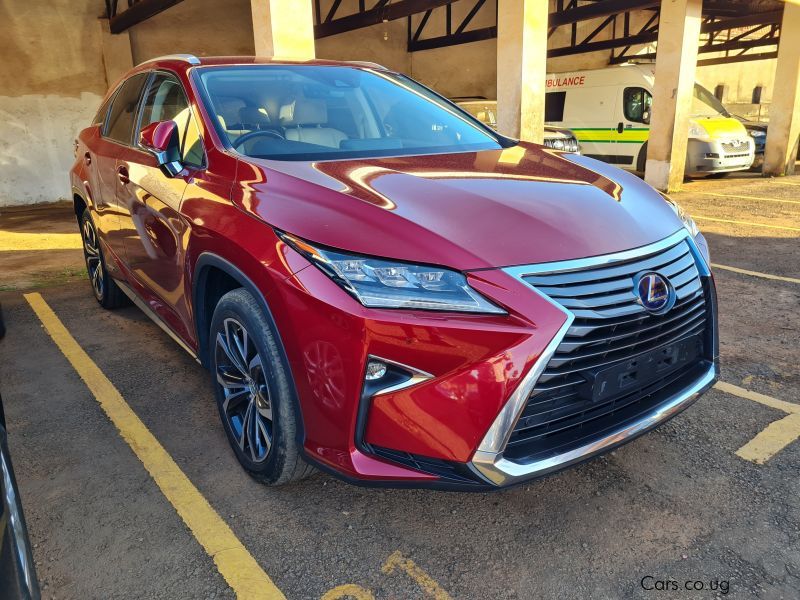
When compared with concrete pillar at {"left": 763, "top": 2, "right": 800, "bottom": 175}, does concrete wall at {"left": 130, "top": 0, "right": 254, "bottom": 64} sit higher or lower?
higher

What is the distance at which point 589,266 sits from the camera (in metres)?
1.96

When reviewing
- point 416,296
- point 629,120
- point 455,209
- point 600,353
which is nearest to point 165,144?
point 455,209

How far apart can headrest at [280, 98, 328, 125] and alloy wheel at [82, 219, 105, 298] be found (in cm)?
230

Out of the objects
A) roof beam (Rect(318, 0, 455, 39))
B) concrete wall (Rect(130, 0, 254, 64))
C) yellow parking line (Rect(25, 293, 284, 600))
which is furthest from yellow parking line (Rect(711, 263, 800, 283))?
concrete wall (Rect(130, 0, 254, 64))

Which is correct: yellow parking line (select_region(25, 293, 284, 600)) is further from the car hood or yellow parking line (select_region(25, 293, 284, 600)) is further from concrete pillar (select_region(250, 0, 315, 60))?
concrete pillar (select_region(250, 0, 315, 60))

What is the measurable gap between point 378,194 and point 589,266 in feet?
2.47

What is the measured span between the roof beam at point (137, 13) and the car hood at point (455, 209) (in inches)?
384

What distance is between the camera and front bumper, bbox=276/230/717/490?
1.80 metres

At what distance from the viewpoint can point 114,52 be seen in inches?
477

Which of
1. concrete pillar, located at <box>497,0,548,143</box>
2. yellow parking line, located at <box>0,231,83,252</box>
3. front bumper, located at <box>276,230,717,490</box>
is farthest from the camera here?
concrete pillar, located at <box>497,0,548,143</box>

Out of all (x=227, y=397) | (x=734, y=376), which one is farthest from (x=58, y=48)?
(x=734, y=376)

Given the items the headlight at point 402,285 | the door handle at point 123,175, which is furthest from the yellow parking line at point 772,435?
the door handle at point 123,175

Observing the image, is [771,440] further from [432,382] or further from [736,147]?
[736,147]

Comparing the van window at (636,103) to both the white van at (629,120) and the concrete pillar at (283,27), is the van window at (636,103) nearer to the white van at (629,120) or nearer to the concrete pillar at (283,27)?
the white van at (629,120)
